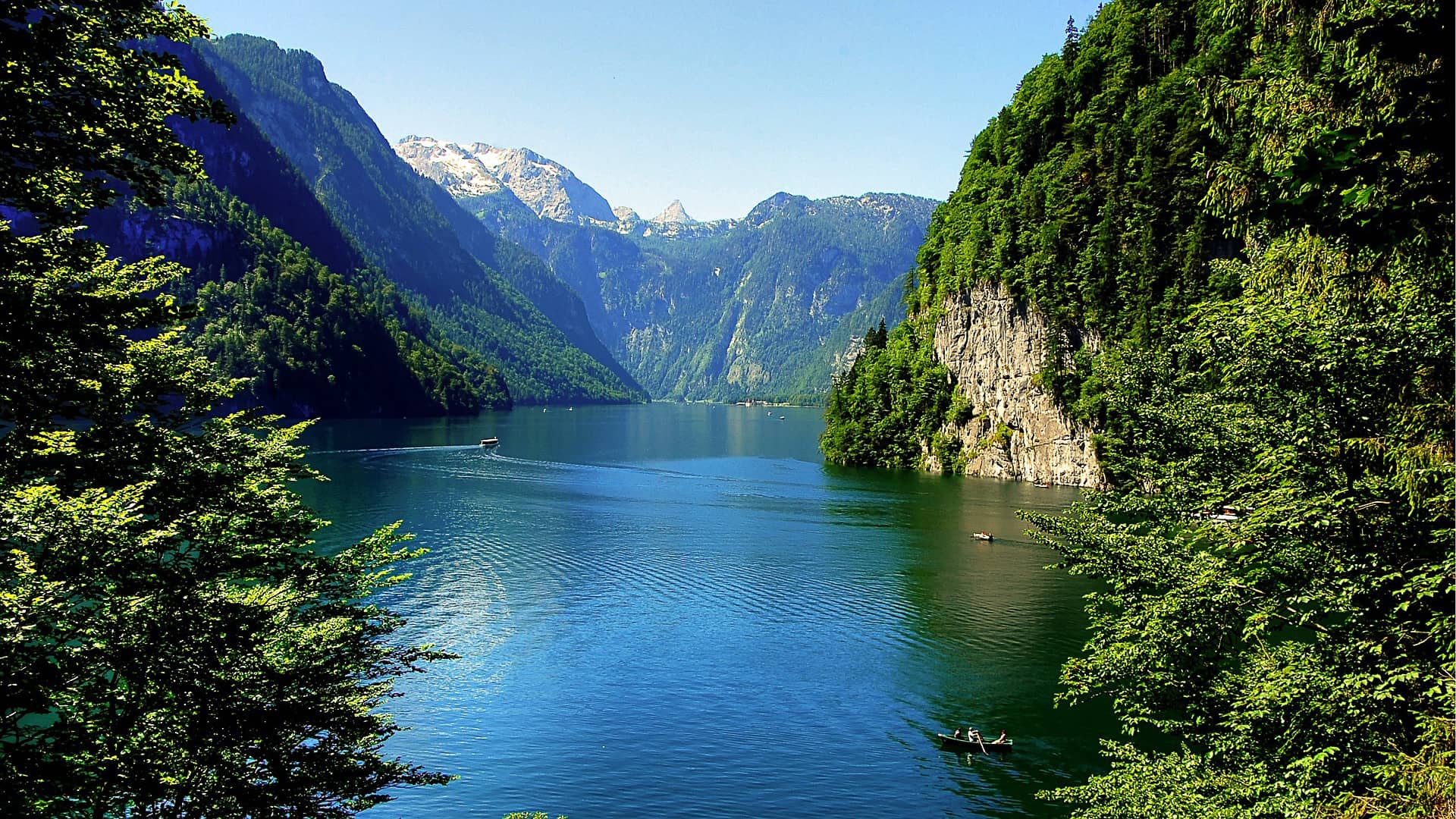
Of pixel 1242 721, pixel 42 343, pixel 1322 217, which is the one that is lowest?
pixel 1242 721

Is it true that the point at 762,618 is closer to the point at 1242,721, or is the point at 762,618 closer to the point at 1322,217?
the point at 1242,721

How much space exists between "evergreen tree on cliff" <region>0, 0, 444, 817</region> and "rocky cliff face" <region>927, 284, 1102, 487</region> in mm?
83783

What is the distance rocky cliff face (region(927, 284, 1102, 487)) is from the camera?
93.2 metres

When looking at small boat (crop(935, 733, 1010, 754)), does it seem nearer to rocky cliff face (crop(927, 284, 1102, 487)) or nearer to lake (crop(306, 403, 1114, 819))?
lake (crop(306, 403, 1114, 819))

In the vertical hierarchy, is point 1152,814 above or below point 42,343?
below

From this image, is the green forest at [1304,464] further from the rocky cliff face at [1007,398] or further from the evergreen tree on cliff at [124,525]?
the rocky cliff face at [1007,398]

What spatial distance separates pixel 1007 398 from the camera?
10050 centimetres

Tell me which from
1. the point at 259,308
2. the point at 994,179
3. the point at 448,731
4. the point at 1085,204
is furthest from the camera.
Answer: the point at 259,308

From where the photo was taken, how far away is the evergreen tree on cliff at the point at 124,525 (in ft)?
37.2

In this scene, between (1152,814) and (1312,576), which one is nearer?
(1312,576)

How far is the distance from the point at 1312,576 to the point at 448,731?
2653cm

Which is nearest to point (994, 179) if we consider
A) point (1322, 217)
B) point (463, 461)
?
point (463, 461)

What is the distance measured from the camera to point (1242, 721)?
A: 18.9m

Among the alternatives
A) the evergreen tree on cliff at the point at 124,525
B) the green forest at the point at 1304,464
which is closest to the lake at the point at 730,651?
the green forest at the point at 1304,464
